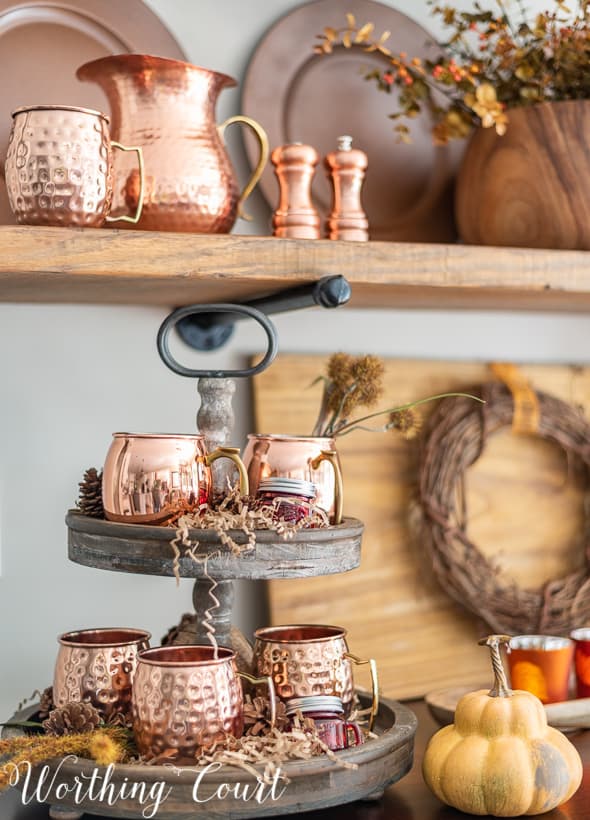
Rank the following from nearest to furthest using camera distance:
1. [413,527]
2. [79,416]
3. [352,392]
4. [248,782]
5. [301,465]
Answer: [248,782] → [301,465] → [352,392] → [79,416] → [413,527]

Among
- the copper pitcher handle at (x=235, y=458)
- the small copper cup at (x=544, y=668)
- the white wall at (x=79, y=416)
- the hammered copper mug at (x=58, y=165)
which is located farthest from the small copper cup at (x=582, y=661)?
the hammered copper mug at (x=58, y=165)

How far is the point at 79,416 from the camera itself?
1.31 m

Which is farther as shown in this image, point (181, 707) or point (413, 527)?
point (413, 527)

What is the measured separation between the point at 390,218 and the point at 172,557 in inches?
26.1

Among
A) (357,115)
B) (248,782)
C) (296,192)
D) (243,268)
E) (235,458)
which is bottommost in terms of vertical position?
(248,782)

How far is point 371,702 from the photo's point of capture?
45.3 inches

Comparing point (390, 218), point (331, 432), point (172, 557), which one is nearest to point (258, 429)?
point (331, 432)

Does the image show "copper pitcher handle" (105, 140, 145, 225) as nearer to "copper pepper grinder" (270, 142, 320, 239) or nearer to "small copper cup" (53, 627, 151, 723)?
"copper pepper grinder" (270, 142, 320, 239)

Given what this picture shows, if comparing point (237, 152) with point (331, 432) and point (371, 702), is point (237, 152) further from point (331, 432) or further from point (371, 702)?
point (371, 702)

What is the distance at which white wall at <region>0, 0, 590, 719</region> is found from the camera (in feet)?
4.19

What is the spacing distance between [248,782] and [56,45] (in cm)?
85

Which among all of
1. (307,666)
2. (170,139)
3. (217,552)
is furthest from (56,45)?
(307,666)

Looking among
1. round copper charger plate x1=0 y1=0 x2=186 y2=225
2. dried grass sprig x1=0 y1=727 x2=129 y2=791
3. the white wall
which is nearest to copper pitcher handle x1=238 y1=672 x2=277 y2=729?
dried grass sprig x1=0 y1=727 x2=129 y2=791

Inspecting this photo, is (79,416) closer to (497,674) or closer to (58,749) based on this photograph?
(58,749)
